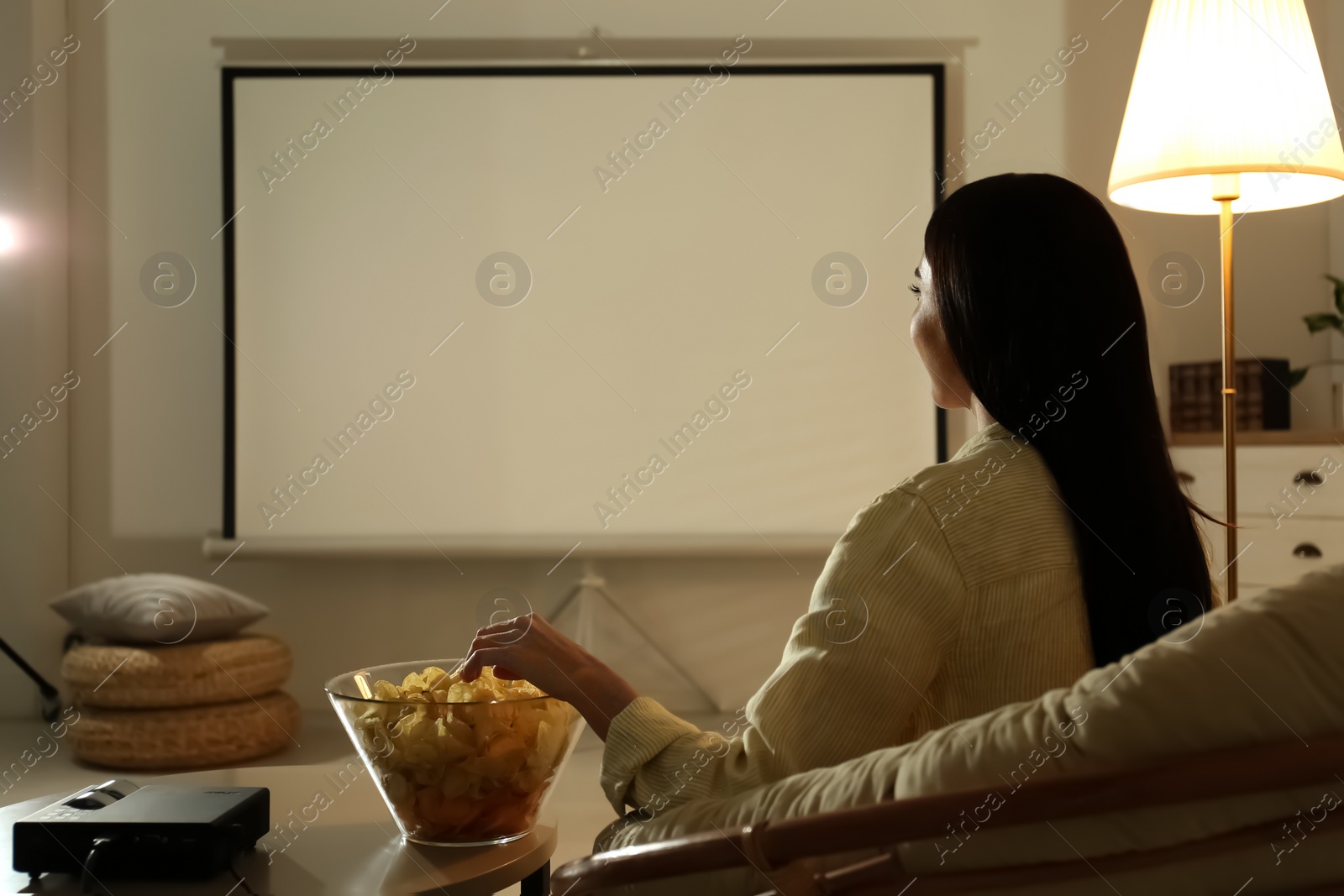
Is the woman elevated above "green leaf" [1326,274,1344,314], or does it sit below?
below

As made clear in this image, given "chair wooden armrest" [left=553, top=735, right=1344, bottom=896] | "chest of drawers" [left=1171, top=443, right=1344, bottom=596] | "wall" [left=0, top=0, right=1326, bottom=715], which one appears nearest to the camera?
"chair wooden armrest" [left=553, top=735, right=1344, bottom=896]

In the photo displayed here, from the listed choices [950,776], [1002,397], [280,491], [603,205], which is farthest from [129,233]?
[950,776]

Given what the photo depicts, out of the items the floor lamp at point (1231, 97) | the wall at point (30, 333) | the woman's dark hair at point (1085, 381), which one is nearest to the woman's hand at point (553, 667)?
the woman's dark hair at point (1085, 381)

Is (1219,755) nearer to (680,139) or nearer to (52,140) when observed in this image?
(680,139)

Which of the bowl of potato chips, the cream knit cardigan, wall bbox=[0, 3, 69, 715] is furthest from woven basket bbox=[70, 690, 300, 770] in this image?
the cream knit cardigan

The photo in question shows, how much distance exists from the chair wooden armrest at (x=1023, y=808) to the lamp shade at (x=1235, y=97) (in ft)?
4.96

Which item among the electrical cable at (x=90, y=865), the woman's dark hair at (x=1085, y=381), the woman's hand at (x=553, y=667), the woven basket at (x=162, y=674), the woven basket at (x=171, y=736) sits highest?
the woman's dark hair at (x=1085, y=381)

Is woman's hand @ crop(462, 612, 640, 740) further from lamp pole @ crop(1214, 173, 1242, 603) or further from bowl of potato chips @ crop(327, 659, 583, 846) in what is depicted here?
lamp pole @ crop(1214, 173, 1242, 603)

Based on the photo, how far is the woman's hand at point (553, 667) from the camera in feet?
2.96

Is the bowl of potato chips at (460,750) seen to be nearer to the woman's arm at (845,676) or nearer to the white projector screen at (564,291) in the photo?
the woman's arm at (845,676)

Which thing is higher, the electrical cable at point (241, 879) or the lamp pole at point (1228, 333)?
the lamp pole at point (1228, 333)

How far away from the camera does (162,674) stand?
8.98 ft

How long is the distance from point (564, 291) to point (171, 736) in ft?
5.36

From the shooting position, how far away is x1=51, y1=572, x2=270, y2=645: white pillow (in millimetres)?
2812
